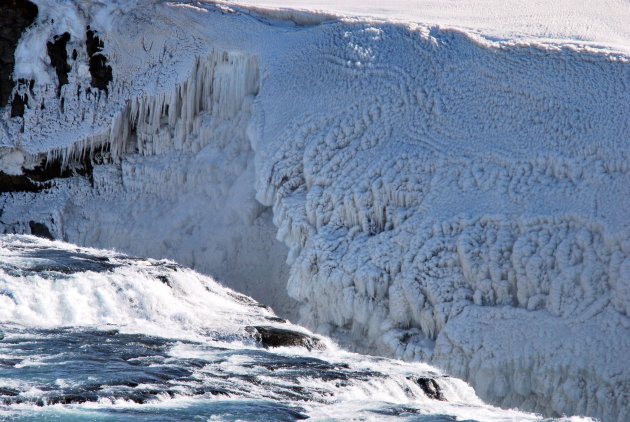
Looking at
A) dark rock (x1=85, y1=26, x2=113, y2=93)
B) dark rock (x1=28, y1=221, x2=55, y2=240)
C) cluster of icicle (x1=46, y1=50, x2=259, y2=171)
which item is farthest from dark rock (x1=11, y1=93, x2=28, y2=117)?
dark rock (x1=28, y1=221, x2=55, y2=240)

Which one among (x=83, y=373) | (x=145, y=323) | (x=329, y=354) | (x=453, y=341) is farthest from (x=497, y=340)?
(x=83, y=373)

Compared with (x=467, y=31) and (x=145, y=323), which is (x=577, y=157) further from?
(x=145, y=323)

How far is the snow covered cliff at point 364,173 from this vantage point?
36.9 ft

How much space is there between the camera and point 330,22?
1404 centimetres

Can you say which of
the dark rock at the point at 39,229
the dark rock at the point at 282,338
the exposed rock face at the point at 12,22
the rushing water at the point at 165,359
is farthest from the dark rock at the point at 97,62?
the dark rock at the point at 282,338

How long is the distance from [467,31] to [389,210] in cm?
265

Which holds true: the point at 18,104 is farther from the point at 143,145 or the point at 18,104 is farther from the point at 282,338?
the point at 282,338

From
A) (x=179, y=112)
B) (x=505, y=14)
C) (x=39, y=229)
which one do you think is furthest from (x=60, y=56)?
(x=505, y=14)

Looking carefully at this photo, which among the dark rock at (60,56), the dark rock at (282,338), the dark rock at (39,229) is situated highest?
the dark rock at (60,56)

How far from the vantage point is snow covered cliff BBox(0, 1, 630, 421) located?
11234mm

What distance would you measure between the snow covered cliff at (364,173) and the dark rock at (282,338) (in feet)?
3.50

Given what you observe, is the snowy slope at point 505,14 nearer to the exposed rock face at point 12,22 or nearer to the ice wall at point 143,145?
the ice wall at point 143,145

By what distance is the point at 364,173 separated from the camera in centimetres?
1253

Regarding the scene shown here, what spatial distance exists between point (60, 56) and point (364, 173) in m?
4.94
